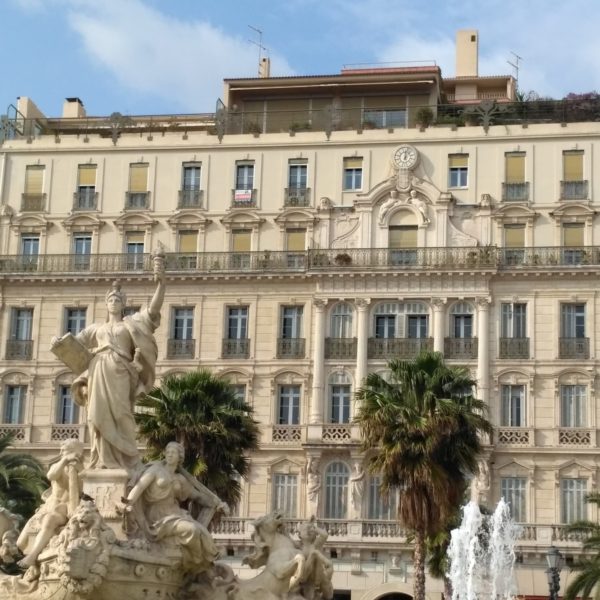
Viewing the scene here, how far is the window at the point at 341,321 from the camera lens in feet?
188

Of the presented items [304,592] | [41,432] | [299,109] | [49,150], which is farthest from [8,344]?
[304,592]

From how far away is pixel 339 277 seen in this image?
57281 mm

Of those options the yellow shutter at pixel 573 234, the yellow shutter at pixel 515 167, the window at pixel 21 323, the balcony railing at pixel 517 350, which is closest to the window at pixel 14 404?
the window at pixel 21 323

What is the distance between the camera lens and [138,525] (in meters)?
17.5

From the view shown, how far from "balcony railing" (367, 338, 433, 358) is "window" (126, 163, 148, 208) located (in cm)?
1207

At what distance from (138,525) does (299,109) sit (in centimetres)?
4984

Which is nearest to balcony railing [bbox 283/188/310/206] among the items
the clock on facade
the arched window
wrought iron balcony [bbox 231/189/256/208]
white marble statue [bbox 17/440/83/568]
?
wrought iron balcony [bbox 231/189/256/208]

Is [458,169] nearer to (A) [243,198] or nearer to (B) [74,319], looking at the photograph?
(A) [243,198]

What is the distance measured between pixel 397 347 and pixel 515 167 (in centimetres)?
924

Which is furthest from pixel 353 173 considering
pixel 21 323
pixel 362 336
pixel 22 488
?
pixel 22 488

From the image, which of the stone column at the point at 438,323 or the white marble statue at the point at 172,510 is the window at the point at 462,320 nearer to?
the stone column at the point at 438,323

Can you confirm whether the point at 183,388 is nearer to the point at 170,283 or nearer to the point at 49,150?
the point at 170,283

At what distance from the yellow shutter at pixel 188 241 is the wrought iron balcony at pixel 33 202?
20.7 feet

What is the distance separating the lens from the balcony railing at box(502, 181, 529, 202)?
58375mm
